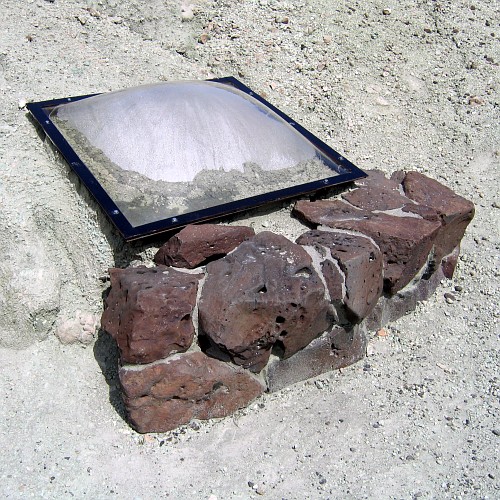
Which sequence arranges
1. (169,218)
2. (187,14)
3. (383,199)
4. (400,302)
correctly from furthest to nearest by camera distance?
1. (187,14)
2. (383,199)
3. (400,302)
4. (169,218)

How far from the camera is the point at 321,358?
283 centimetres

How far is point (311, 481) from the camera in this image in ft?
8.02

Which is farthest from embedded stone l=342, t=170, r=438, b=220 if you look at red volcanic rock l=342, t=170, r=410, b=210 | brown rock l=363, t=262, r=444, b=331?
brown rock l=363, t=262, r=444, b=331

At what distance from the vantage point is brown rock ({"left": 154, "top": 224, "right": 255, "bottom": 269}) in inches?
104

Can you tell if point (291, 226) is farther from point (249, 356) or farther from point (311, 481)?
point (311, 481)

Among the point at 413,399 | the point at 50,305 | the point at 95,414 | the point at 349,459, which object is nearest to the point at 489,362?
the point at 413,399

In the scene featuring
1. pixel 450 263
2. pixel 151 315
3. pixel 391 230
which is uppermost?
pixel 391 230

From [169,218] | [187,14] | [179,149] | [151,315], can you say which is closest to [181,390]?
[151,315]

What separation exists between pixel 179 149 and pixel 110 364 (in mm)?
920

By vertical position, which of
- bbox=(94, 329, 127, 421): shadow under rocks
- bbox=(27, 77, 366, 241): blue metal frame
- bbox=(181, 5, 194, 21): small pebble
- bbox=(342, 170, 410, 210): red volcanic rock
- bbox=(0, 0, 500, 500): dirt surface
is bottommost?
bbox=(94, 329, 127, 421): shadow under rocks

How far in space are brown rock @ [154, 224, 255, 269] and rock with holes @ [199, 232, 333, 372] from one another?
67 millimetres

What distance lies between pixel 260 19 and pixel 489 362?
8.99 feet

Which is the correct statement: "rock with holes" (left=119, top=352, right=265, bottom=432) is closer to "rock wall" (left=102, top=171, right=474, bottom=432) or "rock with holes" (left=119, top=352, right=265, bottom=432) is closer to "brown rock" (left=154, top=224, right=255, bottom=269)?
"rock wall" (left=102, top=171, right=474, bottom=432)

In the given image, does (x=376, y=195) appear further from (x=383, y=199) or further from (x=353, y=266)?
(x=353, y=266)
